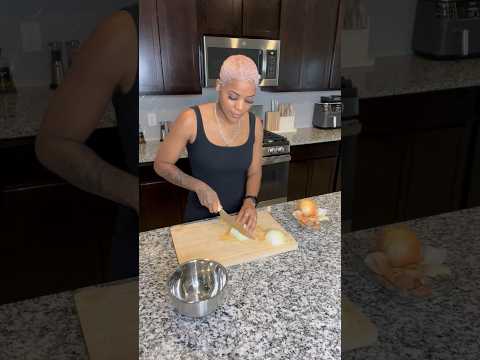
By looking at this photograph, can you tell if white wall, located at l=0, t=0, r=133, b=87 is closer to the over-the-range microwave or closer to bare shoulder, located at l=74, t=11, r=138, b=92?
bare shoulder, located at l=74, t=11, r=138, b=92

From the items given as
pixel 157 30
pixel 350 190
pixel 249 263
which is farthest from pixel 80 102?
pixel 249 263

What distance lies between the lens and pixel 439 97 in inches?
6.0

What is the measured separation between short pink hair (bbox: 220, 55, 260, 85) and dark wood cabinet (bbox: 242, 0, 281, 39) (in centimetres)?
3

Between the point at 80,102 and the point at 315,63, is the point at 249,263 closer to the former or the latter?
the point at 315,63

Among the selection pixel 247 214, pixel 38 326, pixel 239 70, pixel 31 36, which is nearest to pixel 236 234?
pixel 247 214

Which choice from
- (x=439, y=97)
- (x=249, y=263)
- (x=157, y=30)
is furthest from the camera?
(x=249, y=263)

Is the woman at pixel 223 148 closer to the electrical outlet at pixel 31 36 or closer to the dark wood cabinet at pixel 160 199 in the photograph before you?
the dark wood cabinet at pixel 160 199

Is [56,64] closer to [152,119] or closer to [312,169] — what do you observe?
[152,119]

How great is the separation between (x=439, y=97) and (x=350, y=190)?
0.05 m

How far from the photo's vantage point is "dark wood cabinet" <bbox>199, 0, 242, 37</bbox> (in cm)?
43

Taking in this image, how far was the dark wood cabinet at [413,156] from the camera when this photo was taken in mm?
152

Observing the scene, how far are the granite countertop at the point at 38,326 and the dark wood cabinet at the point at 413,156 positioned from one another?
0.72 feet

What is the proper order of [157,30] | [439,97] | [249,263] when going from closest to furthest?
[439,97]
[157,30]
[249,263]

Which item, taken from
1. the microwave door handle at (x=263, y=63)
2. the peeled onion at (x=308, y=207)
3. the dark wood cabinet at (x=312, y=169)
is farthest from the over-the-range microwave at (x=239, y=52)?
the peeled onion at (x=308, y=207)
